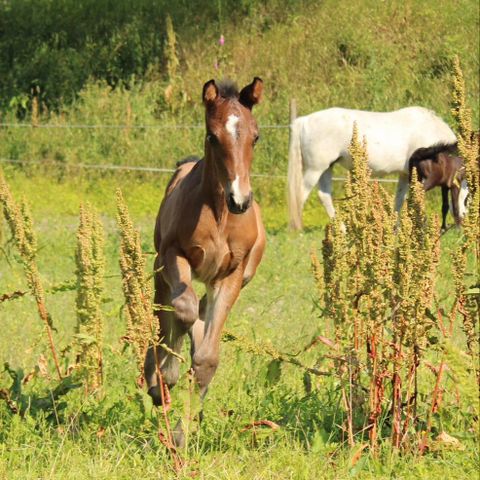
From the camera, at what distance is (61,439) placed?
17.5 feet

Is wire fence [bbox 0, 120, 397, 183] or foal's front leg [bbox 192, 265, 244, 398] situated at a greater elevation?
wire fence [bbox 0, 120, 397, 183]

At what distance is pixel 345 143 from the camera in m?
16.7

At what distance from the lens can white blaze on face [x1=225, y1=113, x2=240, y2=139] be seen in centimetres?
642

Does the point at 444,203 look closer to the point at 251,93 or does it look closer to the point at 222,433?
the point at 251,93

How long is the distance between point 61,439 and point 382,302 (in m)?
1.59

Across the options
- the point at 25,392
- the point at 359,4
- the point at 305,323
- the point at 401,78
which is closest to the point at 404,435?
the point at 25,392

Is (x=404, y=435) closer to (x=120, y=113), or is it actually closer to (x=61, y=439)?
(x=61, y=439)

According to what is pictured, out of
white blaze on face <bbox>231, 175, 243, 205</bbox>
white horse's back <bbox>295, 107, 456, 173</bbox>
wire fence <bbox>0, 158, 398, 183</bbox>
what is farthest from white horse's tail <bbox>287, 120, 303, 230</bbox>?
white blaze on face <bbox>231, 175, 243, 205</bbox>

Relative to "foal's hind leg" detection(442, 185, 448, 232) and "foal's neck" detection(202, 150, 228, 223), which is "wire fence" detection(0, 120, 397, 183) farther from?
"foal's neck" detection(202, 150, 228, 223)

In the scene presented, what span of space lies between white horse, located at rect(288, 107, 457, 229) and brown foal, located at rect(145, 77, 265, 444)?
30.7 feet

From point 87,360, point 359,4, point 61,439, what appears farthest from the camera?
point 359,4

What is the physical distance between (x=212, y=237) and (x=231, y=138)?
65 cm

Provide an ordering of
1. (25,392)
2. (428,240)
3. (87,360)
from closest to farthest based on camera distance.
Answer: (428,240), (87,360), (25,392)

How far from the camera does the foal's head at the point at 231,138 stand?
6297mm
